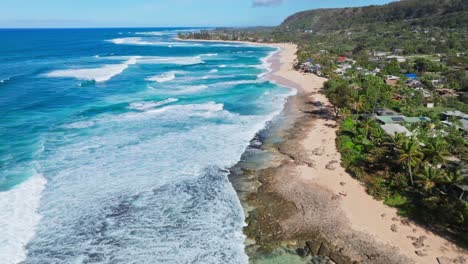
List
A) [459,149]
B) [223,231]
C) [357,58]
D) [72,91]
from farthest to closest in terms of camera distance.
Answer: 1. [357,58]
2. [72,91]
3. [459,149]
4. [223,231]

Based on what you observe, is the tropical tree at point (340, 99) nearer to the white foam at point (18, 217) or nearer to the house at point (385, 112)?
the house at point (385, 112)

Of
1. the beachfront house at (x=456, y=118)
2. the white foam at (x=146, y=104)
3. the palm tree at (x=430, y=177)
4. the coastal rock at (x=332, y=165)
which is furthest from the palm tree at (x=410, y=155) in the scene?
the white foam at (x=146, y=104)

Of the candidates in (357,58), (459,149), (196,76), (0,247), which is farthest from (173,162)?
Result: (357,58)

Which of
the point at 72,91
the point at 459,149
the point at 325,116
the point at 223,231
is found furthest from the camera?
the point at 72,91

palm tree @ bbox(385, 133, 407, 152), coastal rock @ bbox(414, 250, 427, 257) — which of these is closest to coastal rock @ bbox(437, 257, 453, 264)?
coastal rock @ bbox(414, 250, 427, 257)

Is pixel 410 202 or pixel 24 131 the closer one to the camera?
pixel 410 202

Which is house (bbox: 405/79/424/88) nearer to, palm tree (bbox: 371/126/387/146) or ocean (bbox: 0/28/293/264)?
ocean (bbox: 0/28/293/264)

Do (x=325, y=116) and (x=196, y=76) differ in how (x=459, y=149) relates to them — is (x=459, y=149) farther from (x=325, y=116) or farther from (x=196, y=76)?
(x=196, y=76)
